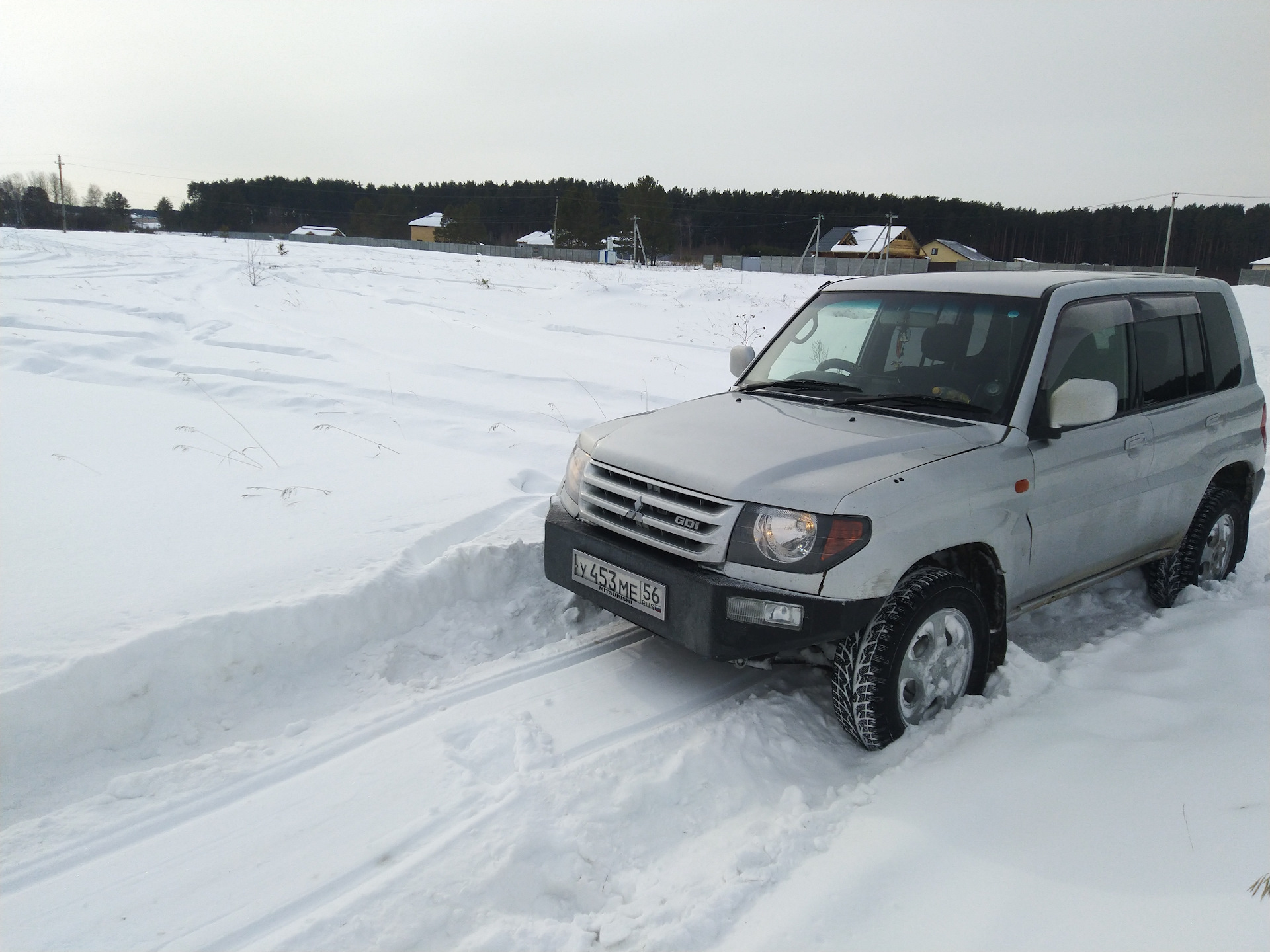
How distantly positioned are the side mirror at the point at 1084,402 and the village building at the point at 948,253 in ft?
268

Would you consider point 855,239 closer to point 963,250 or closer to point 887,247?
point 963,250

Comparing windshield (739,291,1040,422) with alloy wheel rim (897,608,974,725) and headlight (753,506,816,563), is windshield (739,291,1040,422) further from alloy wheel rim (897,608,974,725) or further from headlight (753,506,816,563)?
headlight (753,506,816,563)

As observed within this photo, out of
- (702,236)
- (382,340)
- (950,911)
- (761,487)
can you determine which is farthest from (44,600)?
(702,236)

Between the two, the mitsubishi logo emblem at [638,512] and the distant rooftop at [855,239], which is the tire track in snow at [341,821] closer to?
the mitsubishi logo emblem at [638,512]

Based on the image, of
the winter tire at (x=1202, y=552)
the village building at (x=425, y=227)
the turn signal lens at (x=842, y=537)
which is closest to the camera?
the turn signal lens at (x=842, y=537)

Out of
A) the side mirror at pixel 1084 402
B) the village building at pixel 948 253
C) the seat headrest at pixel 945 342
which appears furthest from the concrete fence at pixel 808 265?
the side mirror at pixel 1084 402

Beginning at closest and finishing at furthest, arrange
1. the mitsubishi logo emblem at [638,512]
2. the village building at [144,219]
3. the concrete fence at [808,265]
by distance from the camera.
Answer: the mitsubishi logo emblem at [638,512] < the concrete fence at [808,265] < the village building at [144,219]

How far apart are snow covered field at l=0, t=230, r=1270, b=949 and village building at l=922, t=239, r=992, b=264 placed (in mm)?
81924

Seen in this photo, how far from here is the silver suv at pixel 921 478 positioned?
123 inches

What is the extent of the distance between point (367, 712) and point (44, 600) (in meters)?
1.70

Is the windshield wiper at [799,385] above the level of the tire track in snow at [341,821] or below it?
above

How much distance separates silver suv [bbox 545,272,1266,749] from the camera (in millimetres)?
3115

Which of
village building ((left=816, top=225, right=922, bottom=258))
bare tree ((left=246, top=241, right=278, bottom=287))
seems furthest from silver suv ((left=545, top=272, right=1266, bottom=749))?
village building ((left=816, top=225, right=922, bottom=258))

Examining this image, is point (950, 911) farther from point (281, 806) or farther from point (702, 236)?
point (702, 236)
